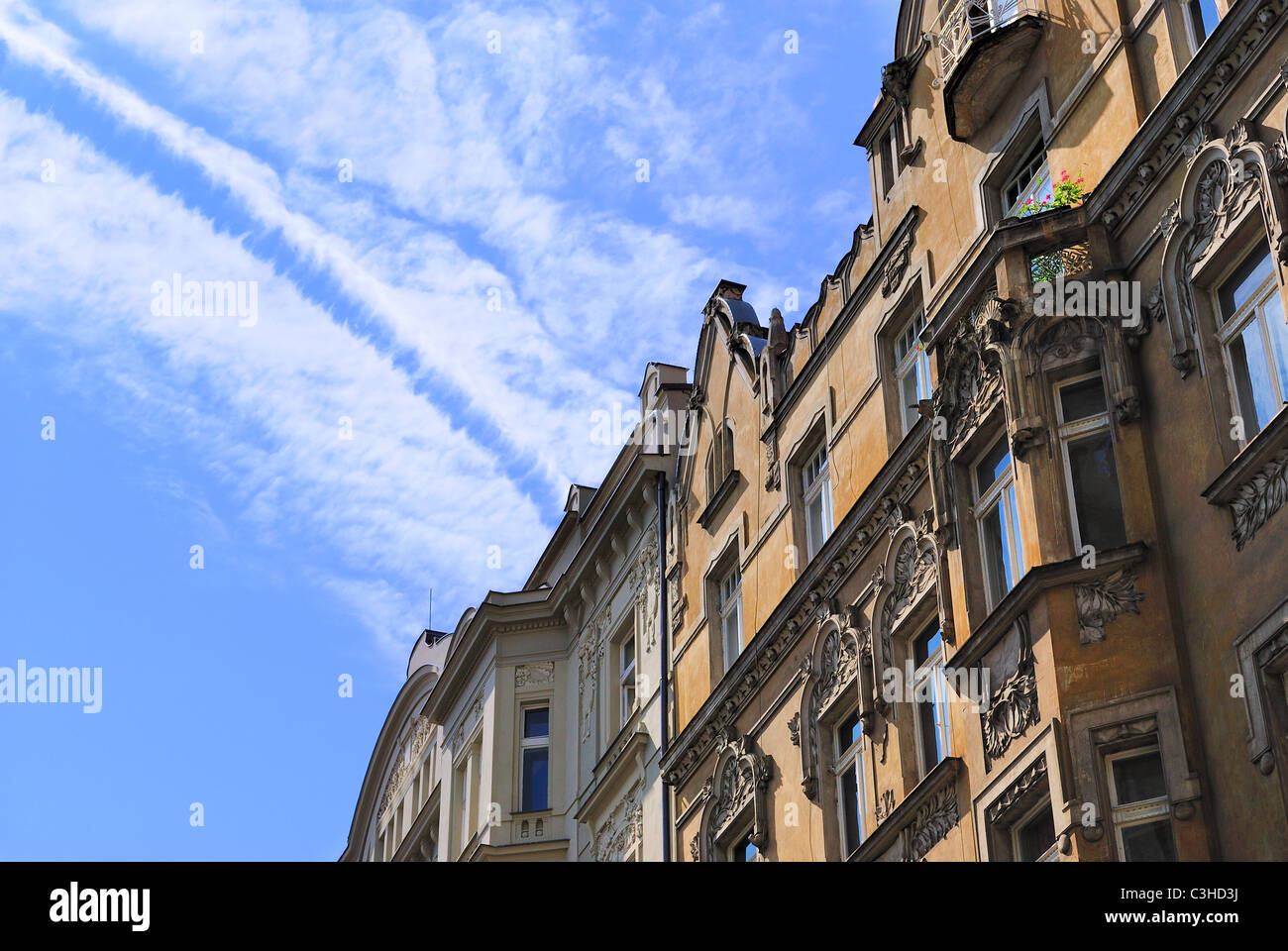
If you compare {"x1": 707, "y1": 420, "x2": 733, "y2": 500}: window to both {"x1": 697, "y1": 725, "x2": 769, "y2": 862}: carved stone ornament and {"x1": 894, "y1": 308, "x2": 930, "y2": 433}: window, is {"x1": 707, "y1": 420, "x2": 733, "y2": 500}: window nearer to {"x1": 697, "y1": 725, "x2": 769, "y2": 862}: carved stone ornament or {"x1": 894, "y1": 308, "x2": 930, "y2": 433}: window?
{"x1": 697, "y1": 725, "x2": 769, "y2": 862}: carved stone ornament

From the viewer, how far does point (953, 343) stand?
19.9m

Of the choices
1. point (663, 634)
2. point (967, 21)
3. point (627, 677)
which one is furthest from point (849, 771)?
point (627, 677)

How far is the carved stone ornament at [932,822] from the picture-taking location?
1941cm

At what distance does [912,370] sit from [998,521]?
4627 mm

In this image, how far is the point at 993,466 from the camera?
19.7 metres

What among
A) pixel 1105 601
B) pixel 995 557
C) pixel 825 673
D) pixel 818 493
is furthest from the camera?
pixel 818 493

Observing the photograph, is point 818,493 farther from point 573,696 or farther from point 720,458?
point 573,696

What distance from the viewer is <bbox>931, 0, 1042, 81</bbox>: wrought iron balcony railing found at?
71.3 feet

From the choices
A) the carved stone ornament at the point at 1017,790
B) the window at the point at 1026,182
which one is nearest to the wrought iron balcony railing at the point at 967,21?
the window at the point at 1026,182

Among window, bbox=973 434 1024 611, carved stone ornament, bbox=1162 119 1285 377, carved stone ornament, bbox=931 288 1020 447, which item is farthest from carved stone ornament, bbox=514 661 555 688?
carved stone ornament, bbox=1162 119 1285 377
